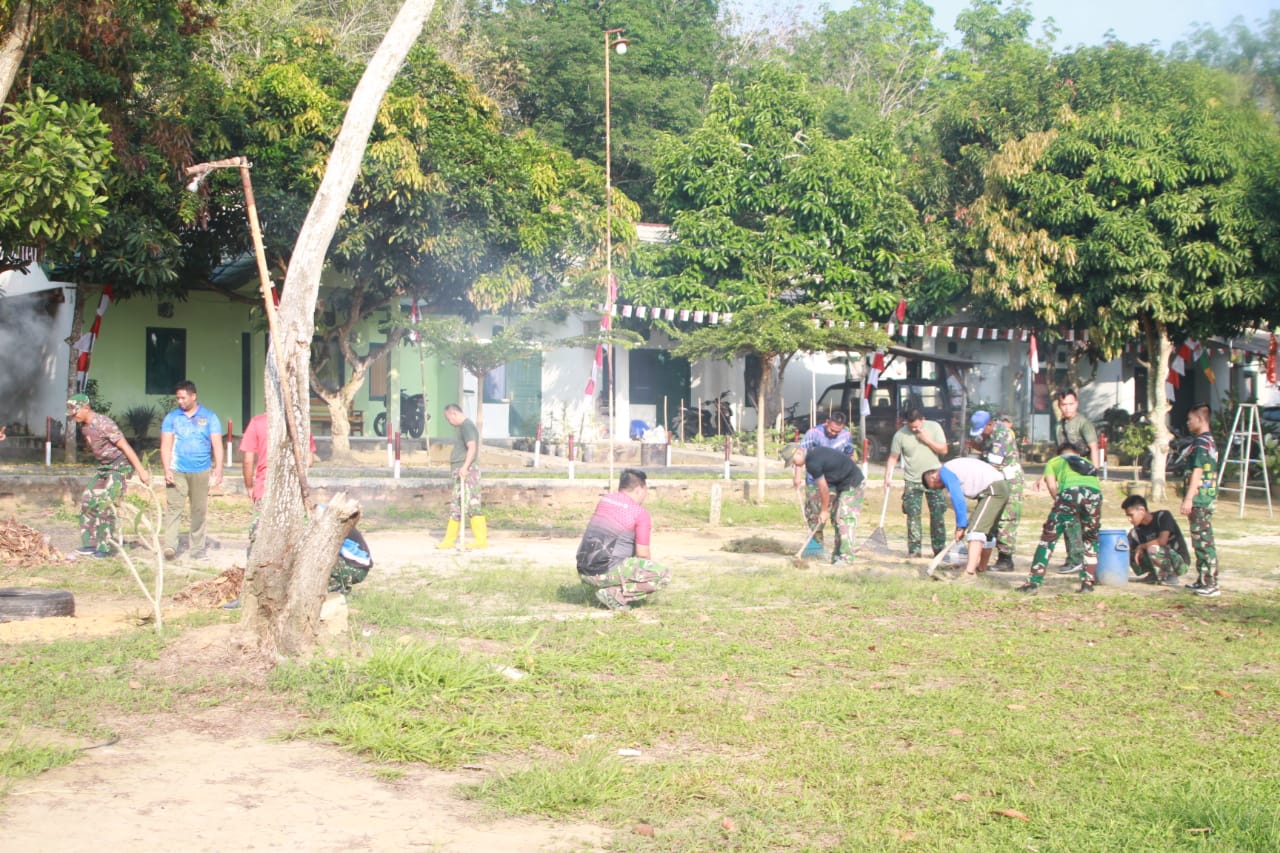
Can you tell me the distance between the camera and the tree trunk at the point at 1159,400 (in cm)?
2112

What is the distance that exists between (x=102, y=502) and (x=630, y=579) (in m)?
5.66

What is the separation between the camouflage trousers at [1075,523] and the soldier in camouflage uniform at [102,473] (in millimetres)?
8388

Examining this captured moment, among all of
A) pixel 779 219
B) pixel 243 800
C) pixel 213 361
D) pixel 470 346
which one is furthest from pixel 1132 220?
pixel 243 800

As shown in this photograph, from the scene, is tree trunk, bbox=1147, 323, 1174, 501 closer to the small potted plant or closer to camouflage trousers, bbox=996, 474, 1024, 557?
the small potted plant

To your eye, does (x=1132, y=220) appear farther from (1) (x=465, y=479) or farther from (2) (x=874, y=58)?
(2) (x=874, y=58)

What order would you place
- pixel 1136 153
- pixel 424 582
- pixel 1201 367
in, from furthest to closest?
pixel 1201 367 < pixel 1136 153 < pixel 424 582

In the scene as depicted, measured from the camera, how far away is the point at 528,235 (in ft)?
71.8

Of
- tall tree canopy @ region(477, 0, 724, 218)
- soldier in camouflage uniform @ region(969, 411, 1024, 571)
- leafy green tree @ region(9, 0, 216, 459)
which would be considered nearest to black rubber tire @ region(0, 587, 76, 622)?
leafy green tree @ region(9, 0, 216, 459)

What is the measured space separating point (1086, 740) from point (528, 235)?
17.1m

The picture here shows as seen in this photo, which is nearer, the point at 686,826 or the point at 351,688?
the point at 686,826

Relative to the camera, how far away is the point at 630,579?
938 cm

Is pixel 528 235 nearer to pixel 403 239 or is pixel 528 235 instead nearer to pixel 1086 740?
pixel 403 239

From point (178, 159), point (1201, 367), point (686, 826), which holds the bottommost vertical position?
point (686, 826)

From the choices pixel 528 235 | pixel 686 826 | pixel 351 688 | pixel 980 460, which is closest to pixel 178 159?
pixel 528 235
